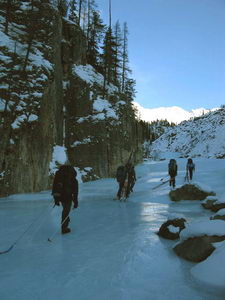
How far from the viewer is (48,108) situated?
1780 centimetres

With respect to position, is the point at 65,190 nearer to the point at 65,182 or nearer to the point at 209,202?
the point at 65,182

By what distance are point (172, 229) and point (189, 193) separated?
635 centimetres

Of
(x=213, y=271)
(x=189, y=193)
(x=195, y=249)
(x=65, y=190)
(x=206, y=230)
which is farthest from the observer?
(x=189, y=193)

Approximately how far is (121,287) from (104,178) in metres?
21.5

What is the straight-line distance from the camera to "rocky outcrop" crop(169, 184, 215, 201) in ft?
37.7

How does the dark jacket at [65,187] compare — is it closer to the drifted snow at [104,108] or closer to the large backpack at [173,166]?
the large backpack at [173,166]

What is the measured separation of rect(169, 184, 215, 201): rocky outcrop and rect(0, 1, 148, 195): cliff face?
9007 mm

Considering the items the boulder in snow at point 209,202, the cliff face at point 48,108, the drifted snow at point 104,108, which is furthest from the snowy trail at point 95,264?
the drifted snow at point 104,108

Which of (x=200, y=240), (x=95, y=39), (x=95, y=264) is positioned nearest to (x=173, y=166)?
(x=200, y=240)

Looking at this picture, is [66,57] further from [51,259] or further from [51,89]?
[51,259]

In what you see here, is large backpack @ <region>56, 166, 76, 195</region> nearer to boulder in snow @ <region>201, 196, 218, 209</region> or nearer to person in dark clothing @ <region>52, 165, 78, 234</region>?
person in dark clothing @ <region>52, 165, 78, 234</region>

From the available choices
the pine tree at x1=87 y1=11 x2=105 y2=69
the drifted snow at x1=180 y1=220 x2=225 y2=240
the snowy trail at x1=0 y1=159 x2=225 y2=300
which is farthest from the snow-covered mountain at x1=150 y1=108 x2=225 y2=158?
the drifted snow at x1=180 y1=220 x2=225 y2=240

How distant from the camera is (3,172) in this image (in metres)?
13.8

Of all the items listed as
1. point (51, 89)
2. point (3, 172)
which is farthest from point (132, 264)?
point (51, 89)
